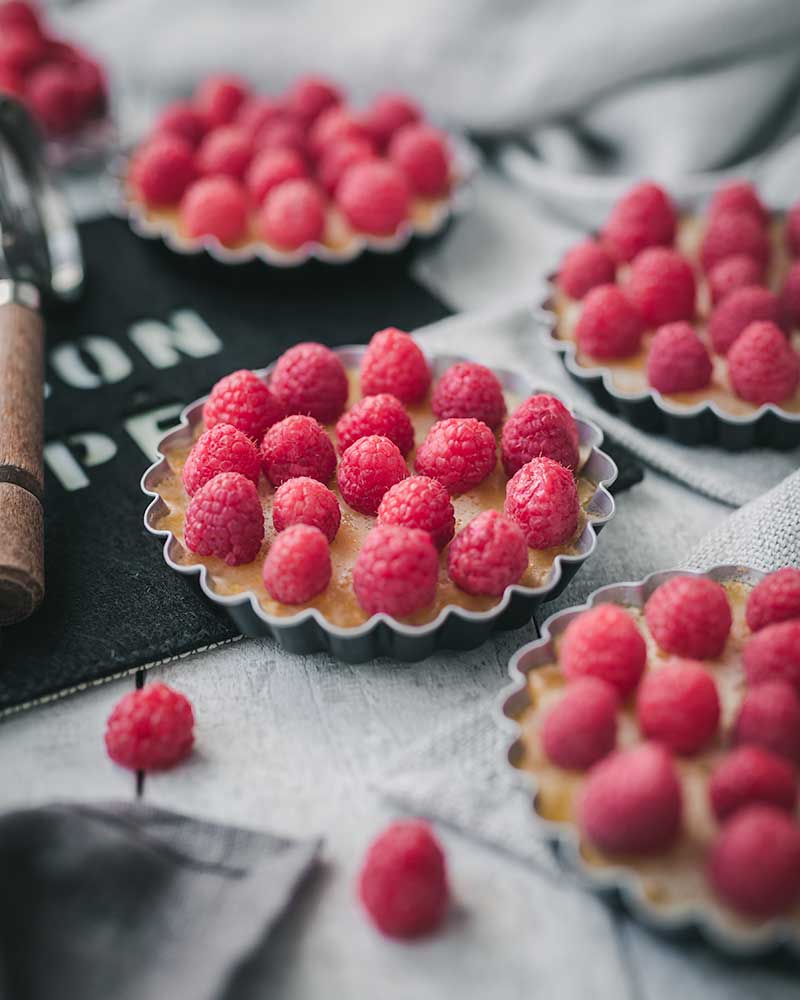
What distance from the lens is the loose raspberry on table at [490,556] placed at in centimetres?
120

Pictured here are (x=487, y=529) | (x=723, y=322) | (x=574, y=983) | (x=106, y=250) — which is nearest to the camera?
(x=574, y=983)

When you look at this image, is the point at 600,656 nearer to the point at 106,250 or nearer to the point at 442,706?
the point at 442,706

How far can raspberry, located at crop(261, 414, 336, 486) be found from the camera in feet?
4.39

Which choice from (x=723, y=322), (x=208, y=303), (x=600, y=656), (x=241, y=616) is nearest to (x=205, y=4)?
(x=208, y=303)

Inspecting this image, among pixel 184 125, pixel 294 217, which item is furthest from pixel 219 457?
pixel 184 125

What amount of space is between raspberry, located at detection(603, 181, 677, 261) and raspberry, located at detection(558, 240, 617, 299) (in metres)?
0.06

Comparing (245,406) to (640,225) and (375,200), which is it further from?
Result: (640,225)

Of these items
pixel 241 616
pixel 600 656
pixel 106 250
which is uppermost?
pixel 600 656

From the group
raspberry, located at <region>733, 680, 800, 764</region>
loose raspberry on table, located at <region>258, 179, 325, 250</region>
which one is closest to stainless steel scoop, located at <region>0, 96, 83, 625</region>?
loose raspberry on table, located at <region>258, 179, 325, 250</region>

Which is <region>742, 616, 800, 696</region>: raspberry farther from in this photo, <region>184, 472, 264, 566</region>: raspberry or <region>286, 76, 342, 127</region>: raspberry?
<region>286, 76, 342, 127</region>: raspberry

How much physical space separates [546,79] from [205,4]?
0.93m

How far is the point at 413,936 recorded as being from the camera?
102 cm

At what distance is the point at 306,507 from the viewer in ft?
4.09

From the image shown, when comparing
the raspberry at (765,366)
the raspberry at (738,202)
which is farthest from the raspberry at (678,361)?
the raspberry at (738,202)
